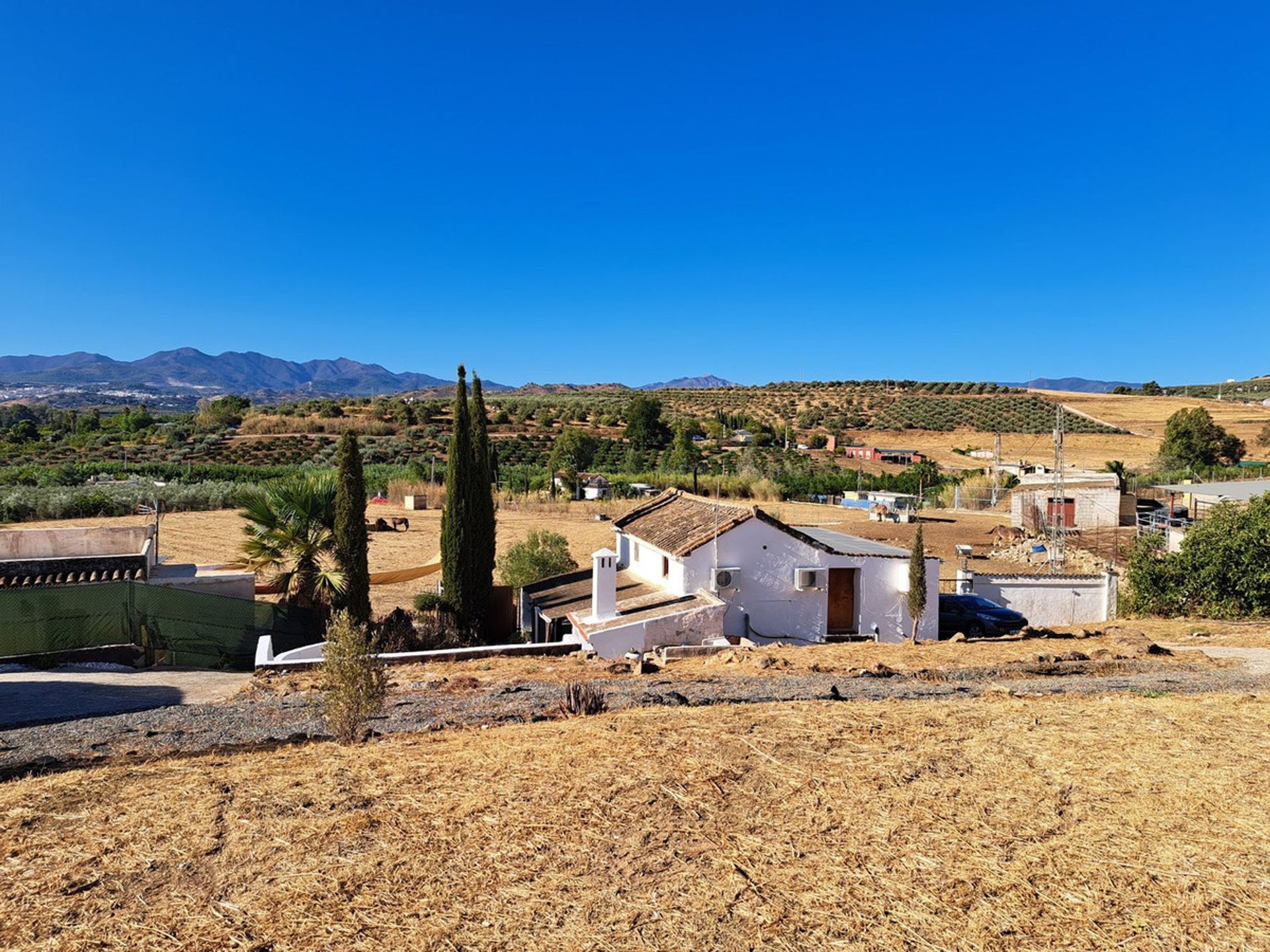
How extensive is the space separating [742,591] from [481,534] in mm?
5933

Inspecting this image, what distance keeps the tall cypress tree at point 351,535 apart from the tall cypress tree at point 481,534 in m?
2.78

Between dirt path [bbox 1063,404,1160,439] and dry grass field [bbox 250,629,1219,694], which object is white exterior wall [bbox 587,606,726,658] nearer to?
dry grass field [bbox 250,629,1219,694]

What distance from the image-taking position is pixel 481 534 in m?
18.1

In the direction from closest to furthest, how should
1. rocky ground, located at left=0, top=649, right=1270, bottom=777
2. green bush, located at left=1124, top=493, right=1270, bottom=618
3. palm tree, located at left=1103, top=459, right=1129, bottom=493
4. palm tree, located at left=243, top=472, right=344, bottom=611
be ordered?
rocky ground, located at left=0, top=649, right=1270, bottom=777 < palm tree, located at left=243, top=472, right=344, bottom=611 < green bush, located at left=1124, top=493, right=1270, bottom=618 < palm tree, located at left=1103, top=459, right=1129, bottom=493

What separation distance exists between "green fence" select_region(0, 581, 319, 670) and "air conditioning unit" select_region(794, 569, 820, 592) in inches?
385

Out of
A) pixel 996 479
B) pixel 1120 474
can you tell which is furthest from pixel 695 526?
pixel 996 479

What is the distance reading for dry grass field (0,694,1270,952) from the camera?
392 centimetres

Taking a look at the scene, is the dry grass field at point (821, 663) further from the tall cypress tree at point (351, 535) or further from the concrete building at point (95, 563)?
the concrete building at point (95, 563)

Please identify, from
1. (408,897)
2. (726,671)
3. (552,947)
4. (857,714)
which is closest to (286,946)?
(408,897)

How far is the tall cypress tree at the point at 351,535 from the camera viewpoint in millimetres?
15617

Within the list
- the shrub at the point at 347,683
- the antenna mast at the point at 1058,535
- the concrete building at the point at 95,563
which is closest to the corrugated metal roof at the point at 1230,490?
the antenna mast at the point at 1058,535

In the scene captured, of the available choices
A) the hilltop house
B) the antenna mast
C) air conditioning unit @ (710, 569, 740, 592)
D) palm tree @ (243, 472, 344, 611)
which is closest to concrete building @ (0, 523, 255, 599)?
palm tree @ (243, 472, 344, 611)

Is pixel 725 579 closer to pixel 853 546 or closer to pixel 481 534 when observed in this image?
pixel 853 546

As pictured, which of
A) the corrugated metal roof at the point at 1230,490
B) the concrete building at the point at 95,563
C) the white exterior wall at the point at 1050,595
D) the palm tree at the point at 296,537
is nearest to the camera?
the palm tree at the point at 296,537
